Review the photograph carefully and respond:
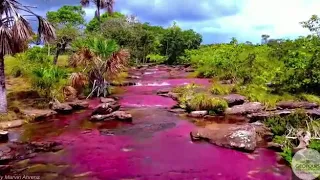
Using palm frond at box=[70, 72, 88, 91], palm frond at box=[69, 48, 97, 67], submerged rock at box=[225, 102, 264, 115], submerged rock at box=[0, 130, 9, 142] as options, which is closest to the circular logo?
submerged rock at box=[225, 102, 264, 115]

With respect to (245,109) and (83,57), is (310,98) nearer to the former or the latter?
(245,109)

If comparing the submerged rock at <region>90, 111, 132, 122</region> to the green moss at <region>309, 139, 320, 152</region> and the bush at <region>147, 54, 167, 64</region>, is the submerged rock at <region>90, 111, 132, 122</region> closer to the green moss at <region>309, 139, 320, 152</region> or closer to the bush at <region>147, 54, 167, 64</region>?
the green moss at <region>309, 139, 320, 152</region>

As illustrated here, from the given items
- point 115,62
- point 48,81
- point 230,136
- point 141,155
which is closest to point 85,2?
point 115,62

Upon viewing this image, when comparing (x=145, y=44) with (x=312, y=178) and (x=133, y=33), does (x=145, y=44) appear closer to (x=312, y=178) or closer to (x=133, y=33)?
(x=133, y=33)

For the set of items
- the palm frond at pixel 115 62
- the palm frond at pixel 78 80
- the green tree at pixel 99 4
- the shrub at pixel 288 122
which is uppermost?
the green tree at pixel 99 4

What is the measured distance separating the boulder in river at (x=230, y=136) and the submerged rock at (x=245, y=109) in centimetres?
319

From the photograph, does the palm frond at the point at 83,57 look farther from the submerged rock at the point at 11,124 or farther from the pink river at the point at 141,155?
the submerged rock at the point at 11,124

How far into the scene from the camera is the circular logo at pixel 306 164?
8.03 meters

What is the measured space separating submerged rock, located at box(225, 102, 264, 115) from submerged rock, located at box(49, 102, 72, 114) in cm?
754

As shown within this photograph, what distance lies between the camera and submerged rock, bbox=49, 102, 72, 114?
15.7 meters

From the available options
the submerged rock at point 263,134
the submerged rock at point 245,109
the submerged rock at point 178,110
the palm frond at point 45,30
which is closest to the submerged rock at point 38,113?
the palm frond at point 45,30

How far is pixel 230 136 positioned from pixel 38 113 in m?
8.86

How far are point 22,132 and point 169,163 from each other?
6.30 meters

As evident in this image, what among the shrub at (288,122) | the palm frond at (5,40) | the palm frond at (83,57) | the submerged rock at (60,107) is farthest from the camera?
the palm frond at (83,57)
